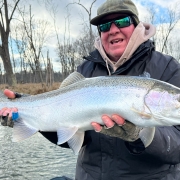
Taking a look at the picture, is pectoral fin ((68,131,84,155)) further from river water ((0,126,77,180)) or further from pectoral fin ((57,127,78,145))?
Answer: river water ((0,126,77,180))

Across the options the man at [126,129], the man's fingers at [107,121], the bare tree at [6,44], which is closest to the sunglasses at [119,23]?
the man at [126,129]

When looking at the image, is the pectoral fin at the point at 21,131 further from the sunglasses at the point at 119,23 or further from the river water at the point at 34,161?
the river water at the point at 34,161

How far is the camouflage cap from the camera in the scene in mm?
3074

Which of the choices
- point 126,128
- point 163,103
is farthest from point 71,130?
point 163,103

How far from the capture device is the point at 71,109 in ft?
8.68

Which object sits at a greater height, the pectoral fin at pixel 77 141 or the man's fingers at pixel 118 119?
Answer: the man's fingers at pixel 118 119

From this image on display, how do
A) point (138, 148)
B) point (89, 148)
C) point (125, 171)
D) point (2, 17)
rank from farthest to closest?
1. point (2, 17)
2. point (89, 148)
3. point (125, 171)
4. point (138, 148)

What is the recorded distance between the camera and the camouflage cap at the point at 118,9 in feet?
10.1

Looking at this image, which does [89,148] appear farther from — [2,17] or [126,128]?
[2,17]

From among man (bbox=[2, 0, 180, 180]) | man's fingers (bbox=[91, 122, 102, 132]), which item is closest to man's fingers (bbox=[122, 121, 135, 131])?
man (bbox=[2, 0, 180, 180])

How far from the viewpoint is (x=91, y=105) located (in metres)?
2.50

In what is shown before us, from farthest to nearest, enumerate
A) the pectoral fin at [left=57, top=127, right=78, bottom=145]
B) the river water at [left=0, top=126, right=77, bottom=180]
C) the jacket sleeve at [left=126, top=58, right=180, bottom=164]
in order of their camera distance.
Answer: the river water at [left=0, top=126, right=77, bottom=180] → the pectoral fin at [left=57, top=127, right=78, bottom=145] → the jacket sleeve at [left=126, top=58, right=180, bottom=164]

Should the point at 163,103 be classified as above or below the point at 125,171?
above

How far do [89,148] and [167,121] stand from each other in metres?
0.92
